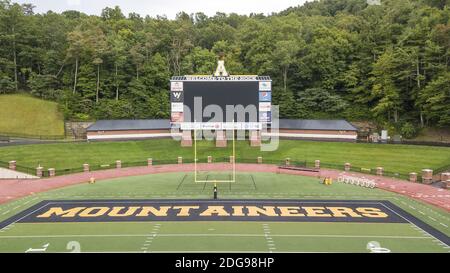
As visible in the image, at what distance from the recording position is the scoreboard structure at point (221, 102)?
47719 millimetres

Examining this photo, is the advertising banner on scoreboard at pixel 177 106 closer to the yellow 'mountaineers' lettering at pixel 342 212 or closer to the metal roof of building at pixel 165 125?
the metal roof of building at pixel 165 125

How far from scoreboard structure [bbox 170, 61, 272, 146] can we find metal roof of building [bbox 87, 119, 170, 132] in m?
11.2

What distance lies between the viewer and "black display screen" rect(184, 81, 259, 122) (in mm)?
47688

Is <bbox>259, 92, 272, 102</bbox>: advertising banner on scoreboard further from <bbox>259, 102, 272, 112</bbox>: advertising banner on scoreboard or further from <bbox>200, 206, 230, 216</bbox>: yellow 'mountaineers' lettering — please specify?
<bbox>200, 206, 230, 216</bbox>: yellow 'mountaineers' lettering

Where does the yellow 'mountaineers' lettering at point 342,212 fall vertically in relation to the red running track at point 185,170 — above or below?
below

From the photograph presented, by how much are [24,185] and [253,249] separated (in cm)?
2609

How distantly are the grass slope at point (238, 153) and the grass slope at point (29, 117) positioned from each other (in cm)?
1036

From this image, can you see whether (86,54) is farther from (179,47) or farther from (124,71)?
(179,47)

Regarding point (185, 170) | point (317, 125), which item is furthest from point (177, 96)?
point (317, 125)

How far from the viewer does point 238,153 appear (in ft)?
169

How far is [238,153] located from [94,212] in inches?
1079

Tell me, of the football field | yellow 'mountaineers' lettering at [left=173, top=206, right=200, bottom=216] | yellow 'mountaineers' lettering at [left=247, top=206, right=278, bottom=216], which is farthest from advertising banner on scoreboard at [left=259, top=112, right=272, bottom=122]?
yellow 'mountaineers' lettering at [left=173, top=206, right=200, bottom=216]

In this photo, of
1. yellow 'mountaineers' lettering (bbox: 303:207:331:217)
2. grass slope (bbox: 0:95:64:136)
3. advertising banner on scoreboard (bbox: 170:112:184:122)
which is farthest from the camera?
grass slope (bbox: 0:95:64:136)

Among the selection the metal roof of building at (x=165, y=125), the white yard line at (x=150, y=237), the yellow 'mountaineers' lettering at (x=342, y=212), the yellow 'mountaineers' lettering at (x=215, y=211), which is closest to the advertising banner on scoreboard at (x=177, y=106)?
the metal roof of building at (x=165, y=125)
